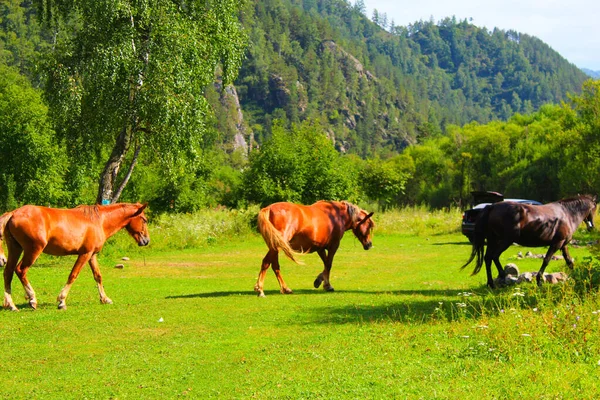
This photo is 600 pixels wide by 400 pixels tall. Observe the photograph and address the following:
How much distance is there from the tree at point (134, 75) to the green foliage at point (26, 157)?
21274 millimetres

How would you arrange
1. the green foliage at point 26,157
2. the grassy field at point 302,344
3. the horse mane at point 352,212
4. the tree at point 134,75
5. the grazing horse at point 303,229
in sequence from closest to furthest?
the grassy field at point 302,344 < the grazing horse at point 303,229 < the horse mane at point 352,212 < the tree at point 134,75 < the green foliage at point 26,157

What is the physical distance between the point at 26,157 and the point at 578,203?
36.9m

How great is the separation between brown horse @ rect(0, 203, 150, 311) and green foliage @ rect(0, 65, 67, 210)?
102ft

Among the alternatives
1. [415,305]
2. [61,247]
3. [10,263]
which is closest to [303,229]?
[415,305]

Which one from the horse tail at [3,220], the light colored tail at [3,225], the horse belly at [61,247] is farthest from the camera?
the horse belly at [61,247]

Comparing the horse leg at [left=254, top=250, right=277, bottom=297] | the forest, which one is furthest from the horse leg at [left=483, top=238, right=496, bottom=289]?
→ the forest

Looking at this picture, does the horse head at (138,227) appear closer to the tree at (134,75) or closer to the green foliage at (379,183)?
the tree at (134,75)

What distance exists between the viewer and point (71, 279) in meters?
12.4

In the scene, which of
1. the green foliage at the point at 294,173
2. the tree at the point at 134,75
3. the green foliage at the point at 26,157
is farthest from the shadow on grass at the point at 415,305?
the green foliage at the point at 26,157

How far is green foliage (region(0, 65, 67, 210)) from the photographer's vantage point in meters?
41.8

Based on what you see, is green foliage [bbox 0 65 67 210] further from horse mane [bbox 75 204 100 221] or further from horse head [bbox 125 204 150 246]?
horse mane [bbox 75 204 100 221]

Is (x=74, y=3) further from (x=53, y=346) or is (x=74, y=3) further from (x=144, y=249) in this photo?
(x=53, y=346)

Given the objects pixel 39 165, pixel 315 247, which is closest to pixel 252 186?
pixel 39 165

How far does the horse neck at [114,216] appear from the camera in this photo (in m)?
13.0
